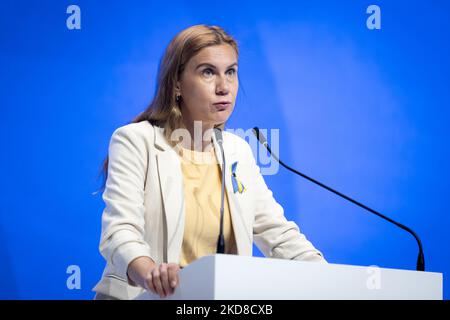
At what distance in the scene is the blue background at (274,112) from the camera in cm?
260

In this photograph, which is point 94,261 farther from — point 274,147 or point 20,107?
point 274,147

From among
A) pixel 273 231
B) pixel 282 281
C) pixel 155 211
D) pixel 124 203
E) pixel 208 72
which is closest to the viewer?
pixel 282 281

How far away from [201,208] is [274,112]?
0.94 meters

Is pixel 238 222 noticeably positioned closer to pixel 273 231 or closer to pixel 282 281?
pixel 273 231

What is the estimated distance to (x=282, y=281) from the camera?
1212 millimetres

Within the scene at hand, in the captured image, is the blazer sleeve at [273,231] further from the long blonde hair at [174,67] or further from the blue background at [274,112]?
the blue background at [274,112]

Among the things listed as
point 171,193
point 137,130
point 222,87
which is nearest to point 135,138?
point 137,130

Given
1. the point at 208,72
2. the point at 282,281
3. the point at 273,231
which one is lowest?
the point at 282,281

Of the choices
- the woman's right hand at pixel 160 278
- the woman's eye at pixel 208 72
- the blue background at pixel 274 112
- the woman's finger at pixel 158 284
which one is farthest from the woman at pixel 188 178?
the blue background at pixel 274 112

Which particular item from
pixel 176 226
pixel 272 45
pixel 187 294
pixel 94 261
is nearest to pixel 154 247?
pixel 176 226

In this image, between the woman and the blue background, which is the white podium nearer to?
the woman

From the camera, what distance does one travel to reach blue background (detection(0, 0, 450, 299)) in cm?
260

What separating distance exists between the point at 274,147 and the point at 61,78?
913 millimetres

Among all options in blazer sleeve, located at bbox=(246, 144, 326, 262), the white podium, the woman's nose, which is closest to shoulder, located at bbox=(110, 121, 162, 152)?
the woman's nose
